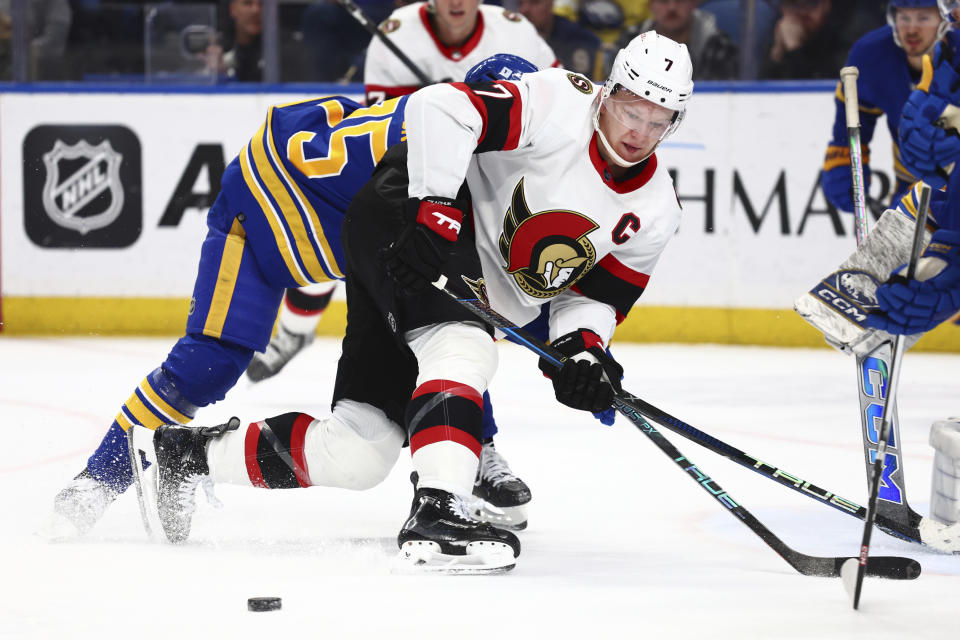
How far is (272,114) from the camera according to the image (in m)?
2.80

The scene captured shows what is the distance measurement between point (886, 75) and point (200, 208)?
114 inches

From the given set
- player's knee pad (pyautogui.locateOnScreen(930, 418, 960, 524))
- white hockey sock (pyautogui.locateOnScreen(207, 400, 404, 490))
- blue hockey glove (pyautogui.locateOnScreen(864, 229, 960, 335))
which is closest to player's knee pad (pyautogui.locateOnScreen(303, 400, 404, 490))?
white hockey sock (pyautogui.locateOnScreen(207, 400, 404, 490))

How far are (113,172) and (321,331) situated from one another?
1.10 metres

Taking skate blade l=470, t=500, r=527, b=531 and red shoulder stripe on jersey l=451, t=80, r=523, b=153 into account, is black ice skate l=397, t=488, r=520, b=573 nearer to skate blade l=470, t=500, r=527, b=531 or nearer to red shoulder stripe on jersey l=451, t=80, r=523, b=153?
skate blade l=470, t=500, r=527, b=531

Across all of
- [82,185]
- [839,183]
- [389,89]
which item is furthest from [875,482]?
[82,185]

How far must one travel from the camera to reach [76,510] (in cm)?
249

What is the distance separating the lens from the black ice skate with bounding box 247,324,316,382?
4387mm

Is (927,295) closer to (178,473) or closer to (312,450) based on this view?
(312,450)

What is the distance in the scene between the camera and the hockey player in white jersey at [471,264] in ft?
7.22

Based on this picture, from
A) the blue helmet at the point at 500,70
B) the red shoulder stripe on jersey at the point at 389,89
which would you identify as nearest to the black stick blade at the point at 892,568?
the blue helmet at the point at 500,70

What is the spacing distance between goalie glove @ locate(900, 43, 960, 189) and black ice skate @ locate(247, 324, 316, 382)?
91.0 inches

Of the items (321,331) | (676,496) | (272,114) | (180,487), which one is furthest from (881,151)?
(180,487)

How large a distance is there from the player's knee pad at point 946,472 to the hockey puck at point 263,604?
4.30 ft

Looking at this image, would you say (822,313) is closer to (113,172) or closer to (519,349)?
(519,349)
